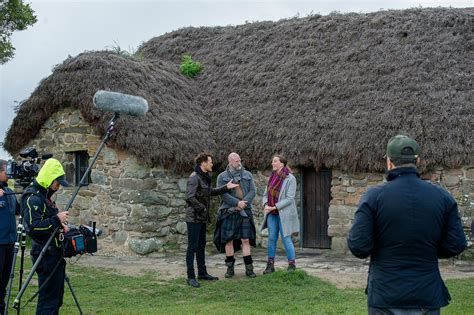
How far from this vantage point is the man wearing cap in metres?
4.05

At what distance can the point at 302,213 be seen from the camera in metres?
14.0

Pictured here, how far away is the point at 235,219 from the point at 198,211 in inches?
25.4

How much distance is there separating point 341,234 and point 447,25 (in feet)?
18.6

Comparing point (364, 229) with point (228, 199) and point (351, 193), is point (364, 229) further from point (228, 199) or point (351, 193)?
point (351, 193)

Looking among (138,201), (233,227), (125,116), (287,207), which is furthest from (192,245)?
(125,116)

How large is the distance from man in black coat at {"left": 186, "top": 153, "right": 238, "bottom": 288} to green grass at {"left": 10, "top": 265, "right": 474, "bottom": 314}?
1.02ft

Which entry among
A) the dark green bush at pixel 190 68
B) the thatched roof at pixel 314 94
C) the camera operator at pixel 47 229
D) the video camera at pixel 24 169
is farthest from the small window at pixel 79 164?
the camera operator at pixel 47 229

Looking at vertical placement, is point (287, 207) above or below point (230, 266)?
above

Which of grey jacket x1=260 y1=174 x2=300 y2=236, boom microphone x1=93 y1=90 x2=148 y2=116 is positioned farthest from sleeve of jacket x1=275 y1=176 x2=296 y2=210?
boom microphone x1=93 y1=90 x2=148 y2=116

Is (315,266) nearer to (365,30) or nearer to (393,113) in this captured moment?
(393,113)

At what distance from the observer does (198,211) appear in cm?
956

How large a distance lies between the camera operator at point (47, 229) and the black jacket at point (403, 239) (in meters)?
3.43

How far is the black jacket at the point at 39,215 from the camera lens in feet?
21.1

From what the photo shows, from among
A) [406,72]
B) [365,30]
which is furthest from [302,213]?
[365,30]
